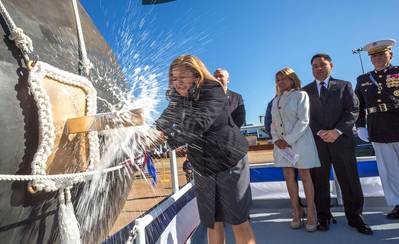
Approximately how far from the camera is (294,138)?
285 cm

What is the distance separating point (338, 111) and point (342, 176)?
1.84ft

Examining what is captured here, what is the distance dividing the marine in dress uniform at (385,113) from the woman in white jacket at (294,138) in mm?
746

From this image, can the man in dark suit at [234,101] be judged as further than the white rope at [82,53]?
Yes

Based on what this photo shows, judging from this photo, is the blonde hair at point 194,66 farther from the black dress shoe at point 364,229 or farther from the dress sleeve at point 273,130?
the black dress shoe at point 364,229

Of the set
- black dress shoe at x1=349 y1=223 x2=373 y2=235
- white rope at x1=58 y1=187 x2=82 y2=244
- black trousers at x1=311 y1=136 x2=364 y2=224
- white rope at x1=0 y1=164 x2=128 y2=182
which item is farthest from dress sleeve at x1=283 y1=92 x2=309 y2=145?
white rope at x1=58 y1=187 x2=82 y2=244

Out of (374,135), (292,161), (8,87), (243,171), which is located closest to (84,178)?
(8,87)

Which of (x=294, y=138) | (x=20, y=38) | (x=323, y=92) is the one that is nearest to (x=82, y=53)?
(x=20, y=38)

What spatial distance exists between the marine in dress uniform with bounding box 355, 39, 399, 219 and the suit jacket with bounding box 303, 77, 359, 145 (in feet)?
1.22

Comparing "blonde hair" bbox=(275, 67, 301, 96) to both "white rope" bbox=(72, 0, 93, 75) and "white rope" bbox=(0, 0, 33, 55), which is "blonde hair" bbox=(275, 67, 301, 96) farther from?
"white rope" bbox=(0, 0, 33, 55)

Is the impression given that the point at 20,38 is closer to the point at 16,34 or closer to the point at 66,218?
the point at 16,34

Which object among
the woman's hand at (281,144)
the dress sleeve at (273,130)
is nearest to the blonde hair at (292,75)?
the dress sleeve at (273,130)

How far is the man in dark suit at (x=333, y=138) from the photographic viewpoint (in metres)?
2.84

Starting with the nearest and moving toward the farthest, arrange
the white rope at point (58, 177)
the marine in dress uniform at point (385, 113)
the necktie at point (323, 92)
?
the white rope at point (58, 177)
the necktie at point (323, 92)
the marine in dress uniform at point (385, 113)

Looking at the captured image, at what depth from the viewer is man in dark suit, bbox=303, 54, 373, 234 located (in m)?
2.84
